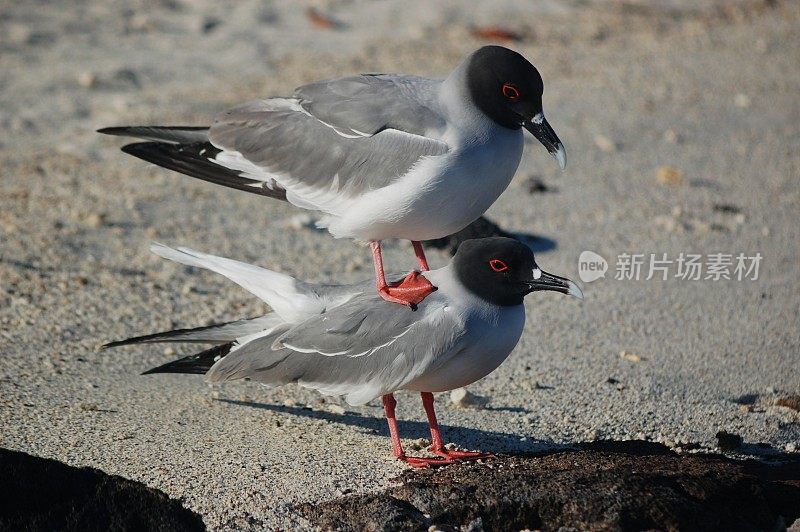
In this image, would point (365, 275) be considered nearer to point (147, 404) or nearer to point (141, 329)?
point (141, 329)

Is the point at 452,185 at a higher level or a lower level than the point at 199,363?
higher

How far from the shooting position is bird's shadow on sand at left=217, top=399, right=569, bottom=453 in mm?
4535

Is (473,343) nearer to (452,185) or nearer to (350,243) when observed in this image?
(452,185)

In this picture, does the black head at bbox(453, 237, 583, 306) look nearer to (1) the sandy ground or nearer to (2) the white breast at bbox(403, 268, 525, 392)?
(2) the white breast at bbox(403, 268, 525, 392)

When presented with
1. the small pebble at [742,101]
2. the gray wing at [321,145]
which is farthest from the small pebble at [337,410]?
the small pebble at [742,101]

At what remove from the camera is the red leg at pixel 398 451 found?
13.8ft

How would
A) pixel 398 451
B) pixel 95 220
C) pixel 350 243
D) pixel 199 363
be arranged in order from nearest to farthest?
pixel 398 451 < pixel 199 363 < pixel 95 220 < pixel 350 243

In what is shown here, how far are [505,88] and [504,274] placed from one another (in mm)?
861

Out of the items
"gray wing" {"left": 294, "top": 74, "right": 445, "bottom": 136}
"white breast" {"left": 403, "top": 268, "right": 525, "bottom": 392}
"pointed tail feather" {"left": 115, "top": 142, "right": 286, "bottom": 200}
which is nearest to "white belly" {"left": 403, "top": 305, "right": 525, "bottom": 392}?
"white breast" {"left": 403, "top": 268, "right": 525, "bottom": 392}

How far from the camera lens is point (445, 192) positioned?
4.53 m

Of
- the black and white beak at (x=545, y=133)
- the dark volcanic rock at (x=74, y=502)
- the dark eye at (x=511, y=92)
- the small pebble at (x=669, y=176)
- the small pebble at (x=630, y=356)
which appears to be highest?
the dark eye at (x=511, y=92)

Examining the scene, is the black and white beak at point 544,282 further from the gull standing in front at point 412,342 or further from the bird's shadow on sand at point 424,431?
the bird's shadow on sand at point 424,431

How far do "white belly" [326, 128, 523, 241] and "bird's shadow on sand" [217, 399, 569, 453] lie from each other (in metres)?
0.81

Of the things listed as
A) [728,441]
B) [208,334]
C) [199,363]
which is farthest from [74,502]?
[728,441]
